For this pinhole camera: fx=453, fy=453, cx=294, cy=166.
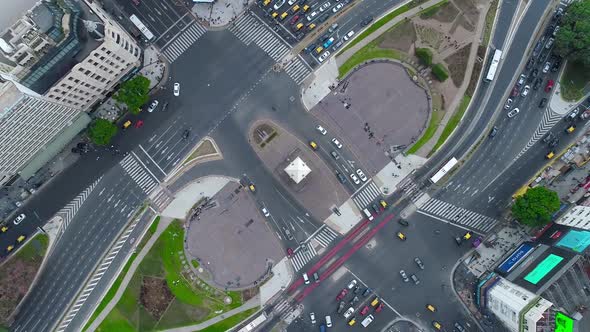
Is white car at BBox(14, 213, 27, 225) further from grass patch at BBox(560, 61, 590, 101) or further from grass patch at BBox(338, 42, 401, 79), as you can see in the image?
grass patch at BBox(560, 61, 590, 101)

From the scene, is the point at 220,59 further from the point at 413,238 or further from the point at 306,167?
the point at 413,238

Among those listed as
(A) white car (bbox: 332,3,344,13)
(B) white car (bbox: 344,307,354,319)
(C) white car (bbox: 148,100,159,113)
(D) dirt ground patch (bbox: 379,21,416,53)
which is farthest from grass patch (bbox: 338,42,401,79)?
(B) white car (bbox: 344,307,354,319)

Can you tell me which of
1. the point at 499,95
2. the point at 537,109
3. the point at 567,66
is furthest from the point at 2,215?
the point at 567,66

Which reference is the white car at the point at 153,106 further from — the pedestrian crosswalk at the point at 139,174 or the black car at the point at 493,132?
the black car at the point at 493,132

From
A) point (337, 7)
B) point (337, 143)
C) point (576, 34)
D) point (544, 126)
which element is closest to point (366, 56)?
point (337, 7)

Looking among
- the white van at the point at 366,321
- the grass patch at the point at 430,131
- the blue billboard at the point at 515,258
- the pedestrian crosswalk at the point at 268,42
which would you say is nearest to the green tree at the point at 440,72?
the grass patch at the point at 430,131
